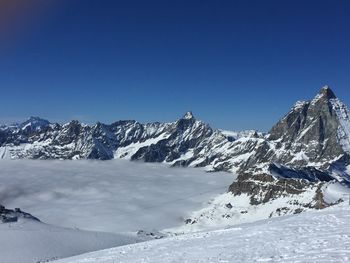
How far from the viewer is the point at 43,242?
91.4 meters

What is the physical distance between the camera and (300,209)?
193500 millimetres

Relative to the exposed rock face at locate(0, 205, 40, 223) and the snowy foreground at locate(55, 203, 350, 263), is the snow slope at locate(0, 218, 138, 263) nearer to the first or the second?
the exposed rock face at locate(0, 205, 40, 223)

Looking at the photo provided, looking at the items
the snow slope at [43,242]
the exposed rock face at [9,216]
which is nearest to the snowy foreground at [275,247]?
the snow slope at [43,242]

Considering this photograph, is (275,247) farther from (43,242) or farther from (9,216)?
(9,216)

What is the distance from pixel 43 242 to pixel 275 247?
234ft


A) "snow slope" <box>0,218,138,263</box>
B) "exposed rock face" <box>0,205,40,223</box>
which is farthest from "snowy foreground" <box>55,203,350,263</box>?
"exposed rock face" <box>0,205,40,223</box>

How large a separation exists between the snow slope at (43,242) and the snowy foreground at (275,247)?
141 feet

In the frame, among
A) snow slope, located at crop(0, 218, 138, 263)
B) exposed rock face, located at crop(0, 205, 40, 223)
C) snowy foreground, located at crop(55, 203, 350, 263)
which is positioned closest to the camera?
snowy foreground, located at crop(55, 203, 350, 263)

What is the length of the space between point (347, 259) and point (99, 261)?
26215 mm

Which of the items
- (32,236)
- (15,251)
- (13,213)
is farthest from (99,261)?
(13,213)

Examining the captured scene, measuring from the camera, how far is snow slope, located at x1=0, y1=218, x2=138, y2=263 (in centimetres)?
8275

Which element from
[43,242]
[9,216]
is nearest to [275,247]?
[43,242]

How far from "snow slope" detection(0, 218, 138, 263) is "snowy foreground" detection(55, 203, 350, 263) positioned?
42852 millimetres

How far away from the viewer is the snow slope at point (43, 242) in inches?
3258
